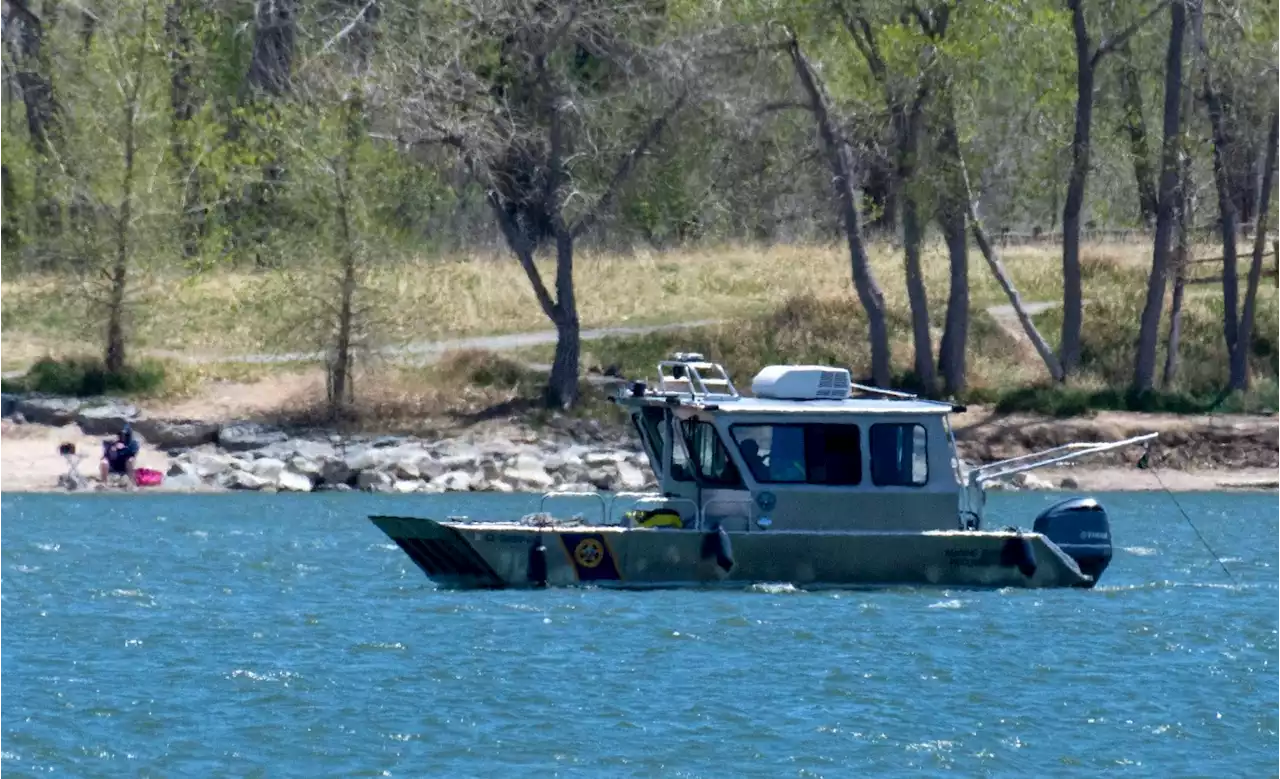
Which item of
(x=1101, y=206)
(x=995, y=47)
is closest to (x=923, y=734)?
(x=995, y=47)

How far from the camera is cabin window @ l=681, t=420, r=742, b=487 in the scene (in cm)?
2783

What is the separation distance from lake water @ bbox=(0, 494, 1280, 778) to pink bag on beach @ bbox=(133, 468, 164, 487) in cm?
1128

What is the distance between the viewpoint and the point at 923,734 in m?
20.8

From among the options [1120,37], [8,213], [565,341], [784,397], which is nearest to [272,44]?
[8,213]

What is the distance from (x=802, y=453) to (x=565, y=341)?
2431cm

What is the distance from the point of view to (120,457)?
44781mm

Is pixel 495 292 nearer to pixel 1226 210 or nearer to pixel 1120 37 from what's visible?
pixel 1120 37

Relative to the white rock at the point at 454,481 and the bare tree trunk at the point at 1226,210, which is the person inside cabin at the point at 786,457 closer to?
the white rock at the point at 454,481

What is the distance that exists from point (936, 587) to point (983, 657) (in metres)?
3.37

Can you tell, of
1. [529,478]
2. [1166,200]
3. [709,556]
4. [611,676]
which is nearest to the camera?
[611,676]

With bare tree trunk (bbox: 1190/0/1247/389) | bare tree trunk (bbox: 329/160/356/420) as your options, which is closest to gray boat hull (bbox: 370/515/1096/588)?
bare tree trunk (bbox: 329/160/356/420)

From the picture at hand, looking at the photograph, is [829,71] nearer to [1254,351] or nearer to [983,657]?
[1254,351]

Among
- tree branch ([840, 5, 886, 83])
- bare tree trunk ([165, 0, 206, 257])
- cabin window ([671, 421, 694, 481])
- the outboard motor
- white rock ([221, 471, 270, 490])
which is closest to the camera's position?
cabin window ([671, 421, 694, 481])

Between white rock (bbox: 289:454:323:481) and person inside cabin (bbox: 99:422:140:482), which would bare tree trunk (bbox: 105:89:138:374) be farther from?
person inside cabin (bbox: 99:422:140:482)
